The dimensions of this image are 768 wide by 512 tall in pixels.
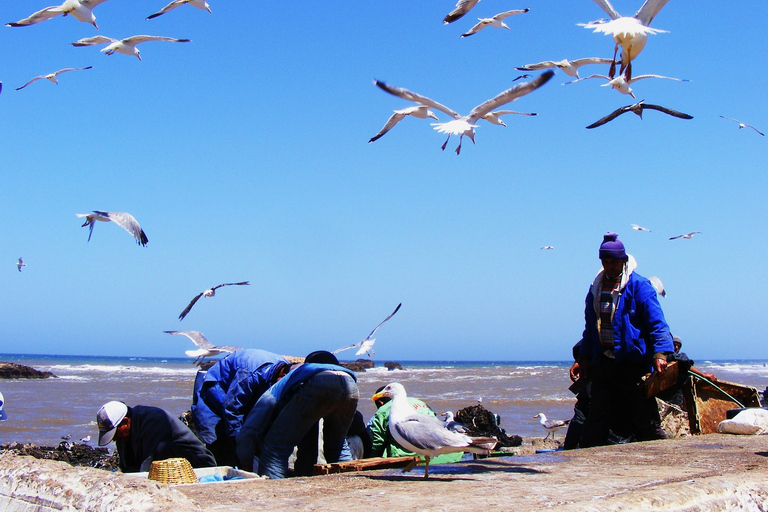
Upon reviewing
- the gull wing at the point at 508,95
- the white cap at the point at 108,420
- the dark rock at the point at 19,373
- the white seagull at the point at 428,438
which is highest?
the gull wing at the point at 508,95

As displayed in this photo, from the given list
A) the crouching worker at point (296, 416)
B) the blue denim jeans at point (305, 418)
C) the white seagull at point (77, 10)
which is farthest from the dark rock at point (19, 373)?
the blue denim jeans at point (305, 418)

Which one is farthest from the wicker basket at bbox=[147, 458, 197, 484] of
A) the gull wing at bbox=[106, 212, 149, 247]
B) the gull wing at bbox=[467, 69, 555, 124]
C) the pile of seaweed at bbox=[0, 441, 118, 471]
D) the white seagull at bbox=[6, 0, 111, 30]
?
the white seagull at bbox=[6, 0, 111, 30]

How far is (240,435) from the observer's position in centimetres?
486

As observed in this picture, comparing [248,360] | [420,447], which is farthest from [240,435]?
[420,447]

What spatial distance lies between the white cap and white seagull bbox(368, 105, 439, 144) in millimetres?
3965

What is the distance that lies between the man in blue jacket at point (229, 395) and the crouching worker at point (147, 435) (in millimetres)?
440

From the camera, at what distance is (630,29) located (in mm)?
5828

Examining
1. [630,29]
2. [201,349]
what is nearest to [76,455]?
[201,349]

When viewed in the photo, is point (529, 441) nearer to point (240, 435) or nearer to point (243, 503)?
point (240, 435)

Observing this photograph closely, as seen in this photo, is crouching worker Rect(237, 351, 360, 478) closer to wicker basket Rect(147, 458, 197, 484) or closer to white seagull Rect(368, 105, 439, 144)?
wicker basket Rect(147, 458, 197, 484)

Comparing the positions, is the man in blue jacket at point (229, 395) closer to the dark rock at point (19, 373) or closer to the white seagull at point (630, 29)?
the white seagull at point (630, 29)

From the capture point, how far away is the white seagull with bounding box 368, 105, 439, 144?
7.34m

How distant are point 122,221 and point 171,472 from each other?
702cm

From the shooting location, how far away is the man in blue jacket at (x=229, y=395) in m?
5.23
